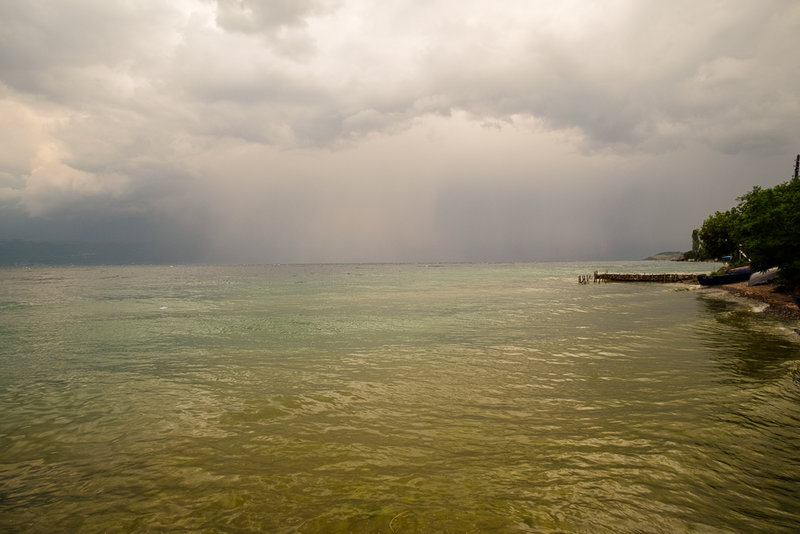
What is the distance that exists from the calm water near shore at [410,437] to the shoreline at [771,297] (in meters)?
13.2

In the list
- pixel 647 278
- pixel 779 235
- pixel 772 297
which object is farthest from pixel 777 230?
pixel 647 278

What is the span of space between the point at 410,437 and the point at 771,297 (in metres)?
50.3

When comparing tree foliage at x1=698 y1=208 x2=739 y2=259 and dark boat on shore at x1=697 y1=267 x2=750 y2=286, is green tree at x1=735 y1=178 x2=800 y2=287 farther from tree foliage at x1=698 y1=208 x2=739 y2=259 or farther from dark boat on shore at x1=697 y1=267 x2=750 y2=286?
tree foliage at x1=698 y1=208 x2=739 y2=259

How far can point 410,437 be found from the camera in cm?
1012

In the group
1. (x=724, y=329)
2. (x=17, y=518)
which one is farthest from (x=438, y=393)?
(x=724, y=329)

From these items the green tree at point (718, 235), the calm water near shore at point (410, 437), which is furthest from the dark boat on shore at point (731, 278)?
the calm water near shore at point (410, 437)

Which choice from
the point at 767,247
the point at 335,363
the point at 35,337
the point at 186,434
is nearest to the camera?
the point at 186,434

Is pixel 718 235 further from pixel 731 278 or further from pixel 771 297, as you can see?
pixel 771 297

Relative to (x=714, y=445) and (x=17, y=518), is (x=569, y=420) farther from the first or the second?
(x=17, y=518)

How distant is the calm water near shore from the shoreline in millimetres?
13215

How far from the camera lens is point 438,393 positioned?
13.8 metres

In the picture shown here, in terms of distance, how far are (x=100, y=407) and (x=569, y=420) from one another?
594 inches

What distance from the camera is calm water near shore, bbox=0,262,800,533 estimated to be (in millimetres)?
6898

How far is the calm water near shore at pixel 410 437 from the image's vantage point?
6.90 meters
